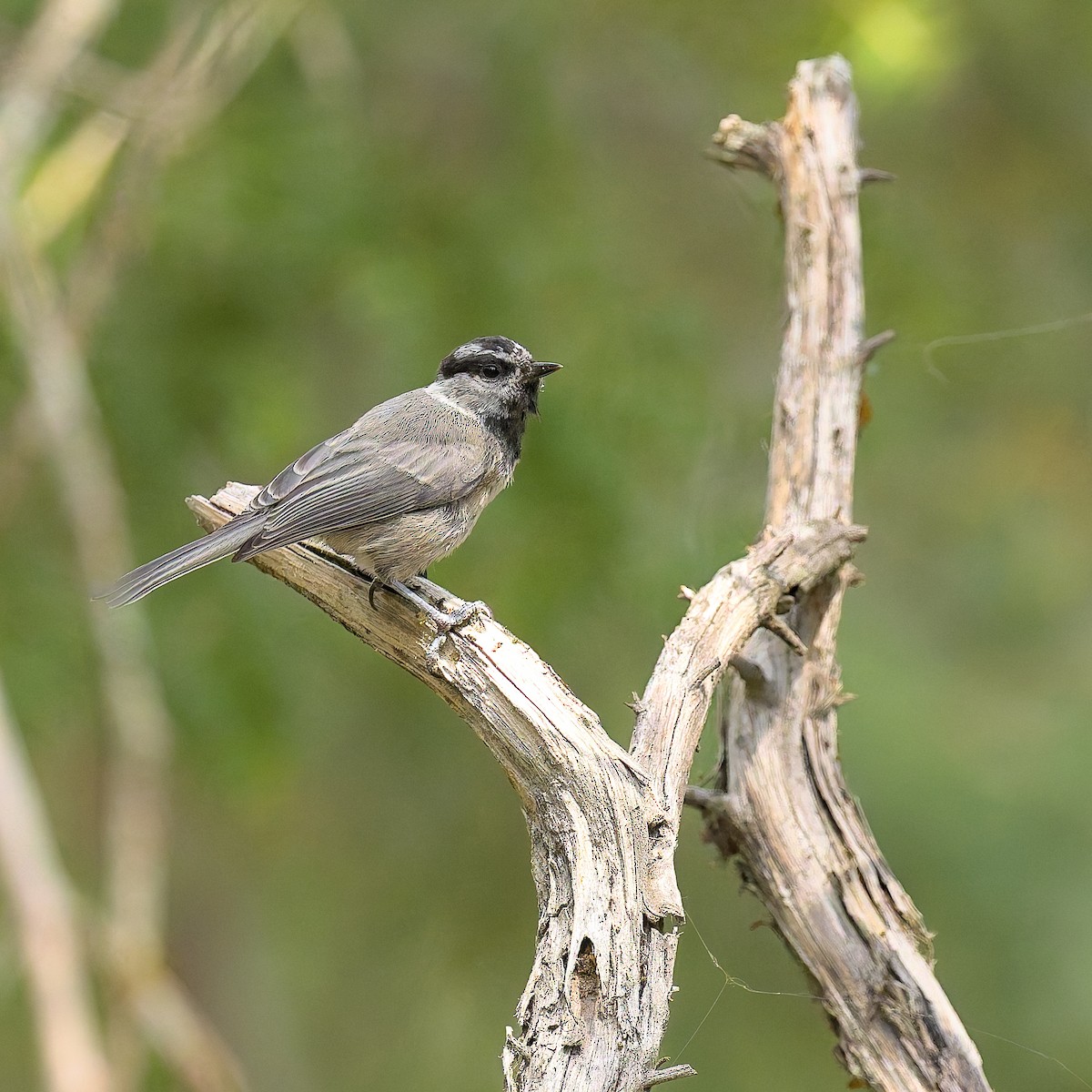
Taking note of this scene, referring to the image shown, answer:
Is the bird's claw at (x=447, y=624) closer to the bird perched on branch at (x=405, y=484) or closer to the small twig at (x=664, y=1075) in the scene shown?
the bird perched on branch at (x=405, y=484)

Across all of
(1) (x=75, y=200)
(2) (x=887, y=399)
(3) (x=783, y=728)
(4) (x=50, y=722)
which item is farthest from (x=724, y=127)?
(4) (x=50, y=722)

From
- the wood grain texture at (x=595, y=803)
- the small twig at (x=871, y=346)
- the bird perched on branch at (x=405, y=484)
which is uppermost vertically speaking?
the small twig at (x=871, y=346)

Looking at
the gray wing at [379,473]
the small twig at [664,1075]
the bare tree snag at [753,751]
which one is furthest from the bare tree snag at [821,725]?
the gray wing at [379,473]

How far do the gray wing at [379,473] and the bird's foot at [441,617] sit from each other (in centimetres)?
32

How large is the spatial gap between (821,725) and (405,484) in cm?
131

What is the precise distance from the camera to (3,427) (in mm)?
4543

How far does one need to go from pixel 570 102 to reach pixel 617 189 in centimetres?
46

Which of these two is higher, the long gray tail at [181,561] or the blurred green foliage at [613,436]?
the blurred green foliage at [613,436]

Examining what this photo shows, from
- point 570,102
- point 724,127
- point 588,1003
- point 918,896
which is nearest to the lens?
point 588,1003

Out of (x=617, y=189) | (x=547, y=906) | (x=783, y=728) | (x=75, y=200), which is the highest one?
(x=617, y=189)

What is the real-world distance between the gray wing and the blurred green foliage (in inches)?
29.5

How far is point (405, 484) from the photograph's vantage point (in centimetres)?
349

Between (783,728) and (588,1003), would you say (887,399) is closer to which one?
(783,728)

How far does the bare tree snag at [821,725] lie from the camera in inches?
113
